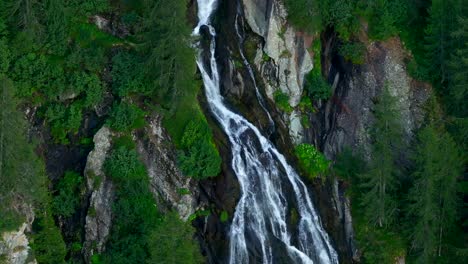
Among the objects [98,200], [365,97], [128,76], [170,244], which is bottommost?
[170,244]

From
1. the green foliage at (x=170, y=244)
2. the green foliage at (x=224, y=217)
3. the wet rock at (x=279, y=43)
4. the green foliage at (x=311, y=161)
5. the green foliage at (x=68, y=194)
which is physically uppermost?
the wet rock at (x=279, y=43)

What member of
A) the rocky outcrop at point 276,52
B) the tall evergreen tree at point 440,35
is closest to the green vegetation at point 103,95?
the rocky outcrop at point 276,52

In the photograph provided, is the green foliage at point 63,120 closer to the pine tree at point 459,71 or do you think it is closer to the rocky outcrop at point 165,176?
the rocky outcrop at point 165,176

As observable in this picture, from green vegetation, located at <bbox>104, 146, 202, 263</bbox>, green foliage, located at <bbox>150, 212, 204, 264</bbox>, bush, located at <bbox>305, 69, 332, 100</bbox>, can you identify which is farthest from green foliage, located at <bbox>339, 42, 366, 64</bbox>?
green foliage, located at <bbox>150, 212, 204, 264</bbox>

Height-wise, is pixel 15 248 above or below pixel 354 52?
below

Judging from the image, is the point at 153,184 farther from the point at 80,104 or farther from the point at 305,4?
the point at 305,4

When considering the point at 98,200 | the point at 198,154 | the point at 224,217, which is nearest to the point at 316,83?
the point at 198,154

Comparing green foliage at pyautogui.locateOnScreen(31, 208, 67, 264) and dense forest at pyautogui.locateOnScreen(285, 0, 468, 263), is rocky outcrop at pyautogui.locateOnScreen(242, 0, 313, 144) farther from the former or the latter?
green foliage at pyautogui.locateOnScreen(31, 208, 67, 264)

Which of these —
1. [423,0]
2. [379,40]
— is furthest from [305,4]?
[423,0]

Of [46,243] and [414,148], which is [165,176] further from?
[414,148]
